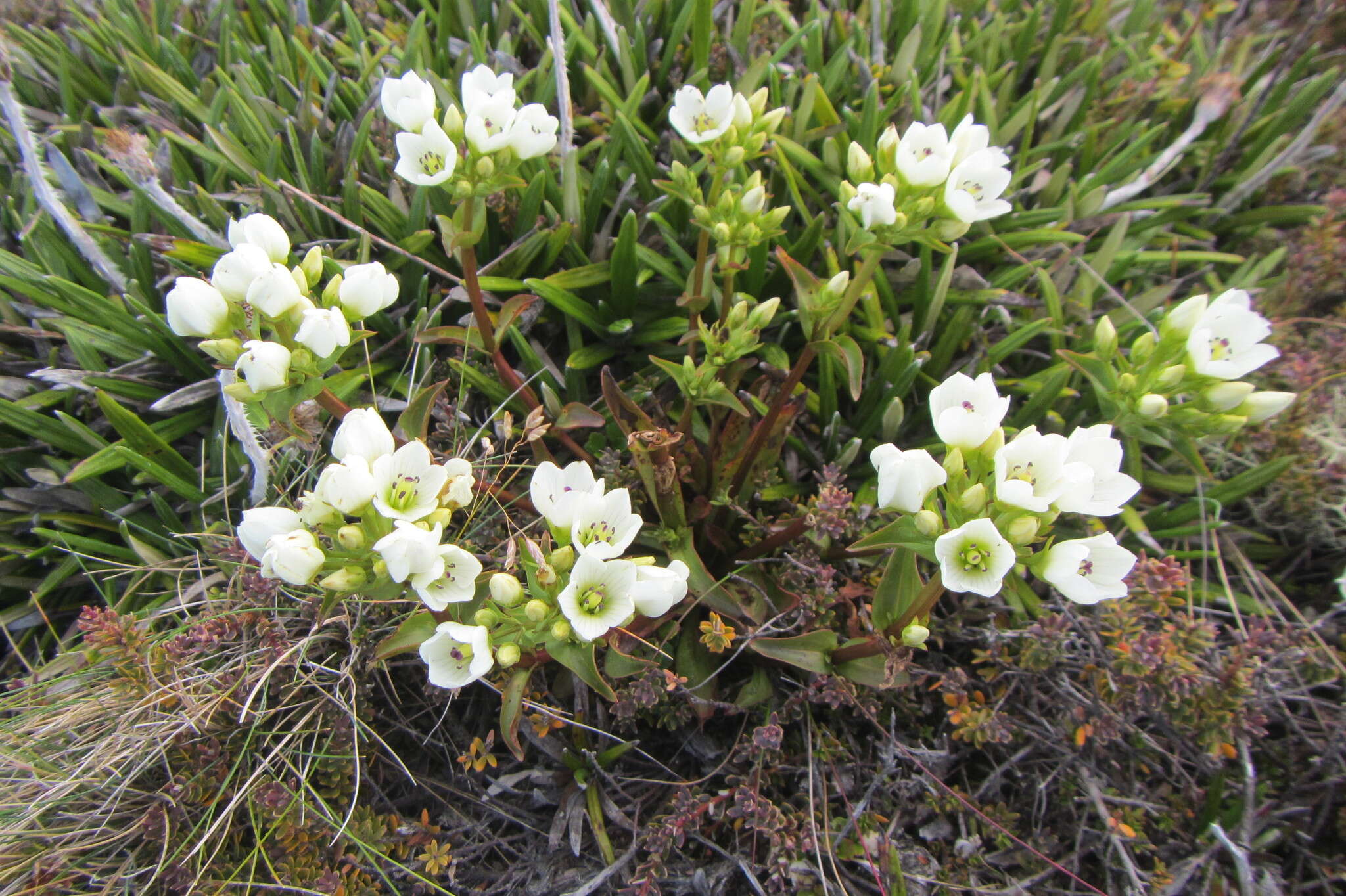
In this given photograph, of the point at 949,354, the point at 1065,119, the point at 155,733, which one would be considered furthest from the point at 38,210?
the point at 1065,119

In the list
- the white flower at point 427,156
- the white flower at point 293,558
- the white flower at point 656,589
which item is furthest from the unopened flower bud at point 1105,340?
the white flower at point 293,558

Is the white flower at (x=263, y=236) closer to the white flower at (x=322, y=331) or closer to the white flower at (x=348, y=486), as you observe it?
the white flower at (x=322, y=331)

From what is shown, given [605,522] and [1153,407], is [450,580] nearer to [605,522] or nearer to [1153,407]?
[605,522]

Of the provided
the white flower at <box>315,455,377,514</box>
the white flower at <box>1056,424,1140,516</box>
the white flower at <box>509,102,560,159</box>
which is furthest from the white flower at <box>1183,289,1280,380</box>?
the white flower at <box>315,455,377,514</box>

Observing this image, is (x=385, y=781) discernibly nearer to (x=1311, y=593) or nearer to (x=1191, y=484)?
(x=1191, y=484)

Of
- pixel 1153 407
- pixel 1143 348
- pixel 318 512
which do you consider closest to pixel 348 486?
pixel 318 512

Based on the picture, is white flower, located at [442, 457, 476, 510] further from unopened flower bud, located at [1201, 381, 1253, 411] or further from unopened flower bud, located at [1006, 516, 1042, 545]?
unopened flower bud, located at [1201, 381, 1253, 411]
